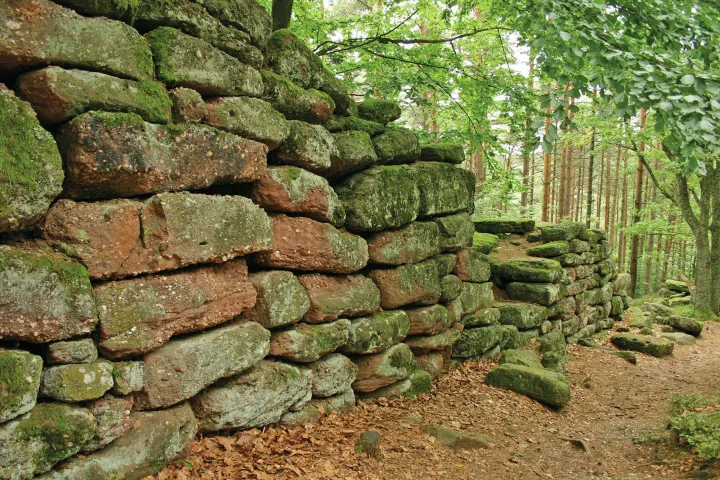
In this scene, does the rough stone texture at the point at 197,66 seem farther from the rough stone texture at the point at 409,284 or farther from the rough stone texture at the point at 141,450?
the rough stone texture at the point at 409,284

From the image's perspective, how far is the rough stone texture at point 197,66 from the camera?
412 centimetres

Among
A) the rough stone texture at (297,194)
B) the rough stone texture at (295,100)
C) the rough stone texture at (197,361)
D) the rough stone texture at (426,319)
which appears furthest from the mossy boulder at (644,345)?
the rough stone texture at (197,361)

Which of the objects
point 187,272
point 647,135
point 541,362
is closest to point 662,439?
point 541,362

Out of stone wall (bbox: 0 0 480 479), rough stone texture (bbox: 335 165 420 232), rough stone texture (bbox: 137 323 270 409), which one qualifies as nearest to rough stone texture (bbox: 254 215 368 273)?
stone wall (bbox: 0 0 480 479)

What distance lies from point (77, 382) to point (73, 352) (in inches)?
8.2

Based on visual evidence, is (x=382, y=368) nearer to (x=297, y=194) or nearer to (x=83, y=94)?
(x=297, y=194)

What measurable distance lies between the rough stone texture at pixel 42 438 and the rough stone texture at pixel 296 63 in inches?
154

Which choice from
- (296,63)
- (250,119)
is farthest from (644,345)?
(250,119)

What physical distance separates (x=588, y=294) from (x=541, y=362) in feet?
16.6

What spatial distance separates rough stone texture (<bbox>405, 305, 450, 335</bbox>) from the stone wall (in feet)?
1.33

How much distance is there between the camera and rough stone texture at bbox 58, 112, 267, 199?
11.4 feet

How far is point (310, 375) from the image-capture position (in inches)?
207

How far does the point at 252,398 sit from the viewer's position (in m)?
4.62

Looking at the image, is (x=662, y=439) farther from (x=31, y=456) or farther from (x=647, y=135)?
(x=647, y=135)
